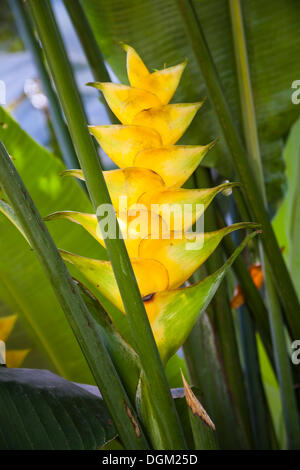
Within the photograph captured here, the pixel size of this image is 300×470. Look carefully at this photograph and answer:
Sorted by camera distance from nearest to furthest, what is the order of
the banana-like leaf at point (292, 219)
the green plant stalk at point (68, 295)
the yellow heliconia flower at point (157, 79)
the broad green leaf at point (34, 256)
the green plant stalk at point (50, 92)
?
the green plant stalk at point (68, 295)
the yellow heliconia flower at point (157, 79)
the broad green leaf at point (34, 256)
the green plant stalk at point (50, 92)
the banana-like leaf at point (292, 219)

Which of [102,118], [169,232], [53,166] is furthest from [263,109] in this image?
[102,118]

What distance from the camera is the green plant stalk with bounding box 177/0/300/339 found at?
1.65ft

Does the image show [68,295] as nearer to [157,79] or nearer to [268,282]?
[157,79]

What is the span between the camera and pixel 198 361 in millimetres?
522

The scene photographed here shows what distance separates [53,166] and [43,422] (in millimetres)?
289

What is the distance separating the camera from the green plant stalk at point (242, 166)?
50 centimetres

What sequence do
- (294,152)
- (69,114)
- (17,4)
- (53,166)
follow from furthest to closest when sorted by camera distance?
(294,152), (17,4), (53,166), (69,114)

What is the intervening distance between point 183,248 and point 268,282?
0.96 feet

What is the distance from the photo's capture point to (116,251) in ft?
0.88

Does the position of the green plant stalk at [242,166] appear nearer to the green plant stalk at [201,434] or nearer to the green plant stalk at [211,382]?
the green plant stalk at [211,382]

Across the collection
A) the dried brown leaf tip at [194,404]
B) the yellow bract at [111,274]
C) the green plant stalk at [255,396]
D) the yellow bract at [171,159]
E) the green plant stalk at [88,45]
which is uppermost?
the green plant stalk at [88,45]

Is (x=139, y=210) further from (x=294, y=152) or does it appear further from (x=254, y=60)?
(x=294, y=152)

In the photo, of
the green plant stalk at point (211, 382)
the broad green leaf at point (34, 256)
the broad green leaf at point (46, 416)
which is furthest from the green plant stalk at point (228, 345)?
the broad green leaf at point (46, 416)

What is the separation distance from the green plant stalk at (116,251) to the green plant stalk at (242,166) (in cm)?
25
